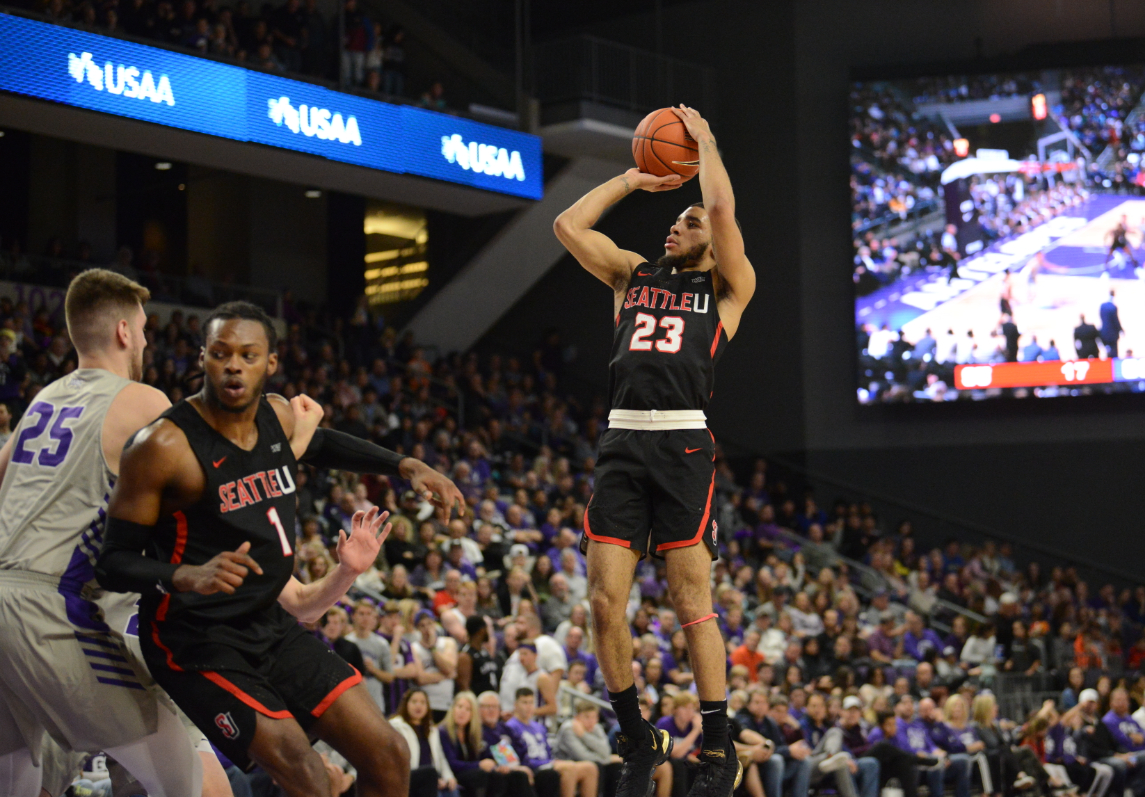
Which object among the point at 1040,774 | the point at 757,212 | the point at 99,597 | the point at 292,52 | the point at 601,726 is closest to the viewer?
the point at 99,597

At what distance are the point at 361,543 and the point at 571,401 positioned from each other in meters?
16.3

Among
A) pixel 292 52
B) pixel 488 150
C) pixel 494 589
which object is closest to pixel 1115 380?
pixel 488 150

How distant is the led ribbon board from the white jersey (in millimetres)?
9494

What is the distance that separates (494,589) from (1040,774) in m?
5.46

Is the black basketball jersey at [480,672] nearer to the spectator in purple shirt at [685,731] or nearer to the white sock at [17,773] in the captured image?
the spectator in purple shirt at [685,731]

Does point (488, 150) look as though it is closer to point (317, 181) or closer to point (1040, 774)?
point (317, 181)

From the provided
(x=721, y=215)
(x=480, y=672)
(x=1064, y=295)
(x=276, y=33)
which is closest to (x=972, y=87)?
(x=1064, y=295)

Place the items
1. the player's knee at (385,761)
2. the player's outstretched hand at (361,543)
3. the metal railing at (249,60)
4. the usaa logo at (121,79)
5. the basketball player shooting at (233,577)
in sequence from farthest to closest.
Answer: the usaa logo at (121,79) < the metal railing at (249,60) < the player's outstretched hand at (361,543) < the player's knee at (385,761) < the basketball player shooting at (233,577)

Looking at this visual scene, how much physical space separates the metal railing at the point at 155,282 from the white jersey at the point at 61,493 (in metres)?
9.85

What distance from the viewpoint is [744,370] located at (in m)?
20.9

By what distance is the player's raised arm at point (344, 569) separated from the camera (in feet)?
13.5

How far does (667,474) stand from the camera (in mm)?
5059

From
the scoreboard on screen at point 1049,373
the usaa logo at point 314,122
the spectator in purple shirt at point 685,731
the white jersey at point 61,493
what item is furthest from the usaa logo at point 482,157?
the white jersey at point 61,493

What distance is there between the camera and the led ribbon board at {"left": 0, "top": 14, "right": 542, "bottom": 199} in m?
12.6
